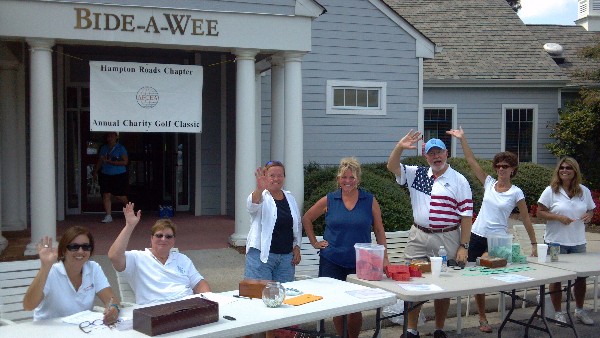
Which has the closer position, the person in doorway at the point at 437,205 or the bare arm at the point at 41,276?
the bare arm at the point at 41,276

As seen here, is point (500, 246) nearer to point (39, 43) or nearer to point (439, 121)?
point (39, 43)

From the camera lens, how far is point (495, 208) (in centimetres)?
635

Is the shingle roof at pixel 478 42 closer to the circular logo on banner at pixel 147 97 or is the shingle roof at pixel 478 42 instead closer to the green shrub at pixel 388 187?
the green shrub at pixel 388 187

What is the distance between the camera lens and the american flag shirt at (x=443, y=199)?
5.71m

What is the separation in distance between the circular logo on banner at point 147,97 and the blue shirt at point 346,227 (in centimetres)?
501

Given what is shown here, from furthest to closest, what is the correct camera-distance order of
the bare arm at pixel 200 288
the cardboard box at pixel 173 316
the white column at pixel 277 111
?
the white column at pixel 277 111 < the bare arm at pixel 200 288 < the cardboard box at pixel 173 316

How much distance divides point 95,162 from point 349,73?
5474mm

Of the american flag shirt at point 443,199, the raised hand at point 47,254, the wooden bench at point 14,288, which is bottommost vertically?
the wooden bench at point 14,288

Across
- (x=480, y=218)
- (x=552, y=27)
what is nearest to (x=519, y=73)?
(x=552, y=27)

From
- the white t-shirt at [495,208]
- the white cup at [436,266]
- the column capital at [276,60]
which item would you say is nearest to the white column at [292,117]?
the column capital at [276,60]

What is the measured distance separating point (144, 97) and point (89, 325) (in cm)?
629

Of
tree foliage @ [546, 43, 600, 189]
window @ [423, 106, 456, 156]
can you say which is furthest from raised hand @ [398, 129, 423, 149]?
tree foliage @ [546, 43, 600, 189]

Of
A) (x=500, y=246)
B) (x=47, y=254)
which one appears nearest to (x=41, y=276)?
(x=47, y=254)

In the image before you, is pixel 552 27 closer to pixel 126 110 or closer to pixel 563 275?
pixel 126 110
